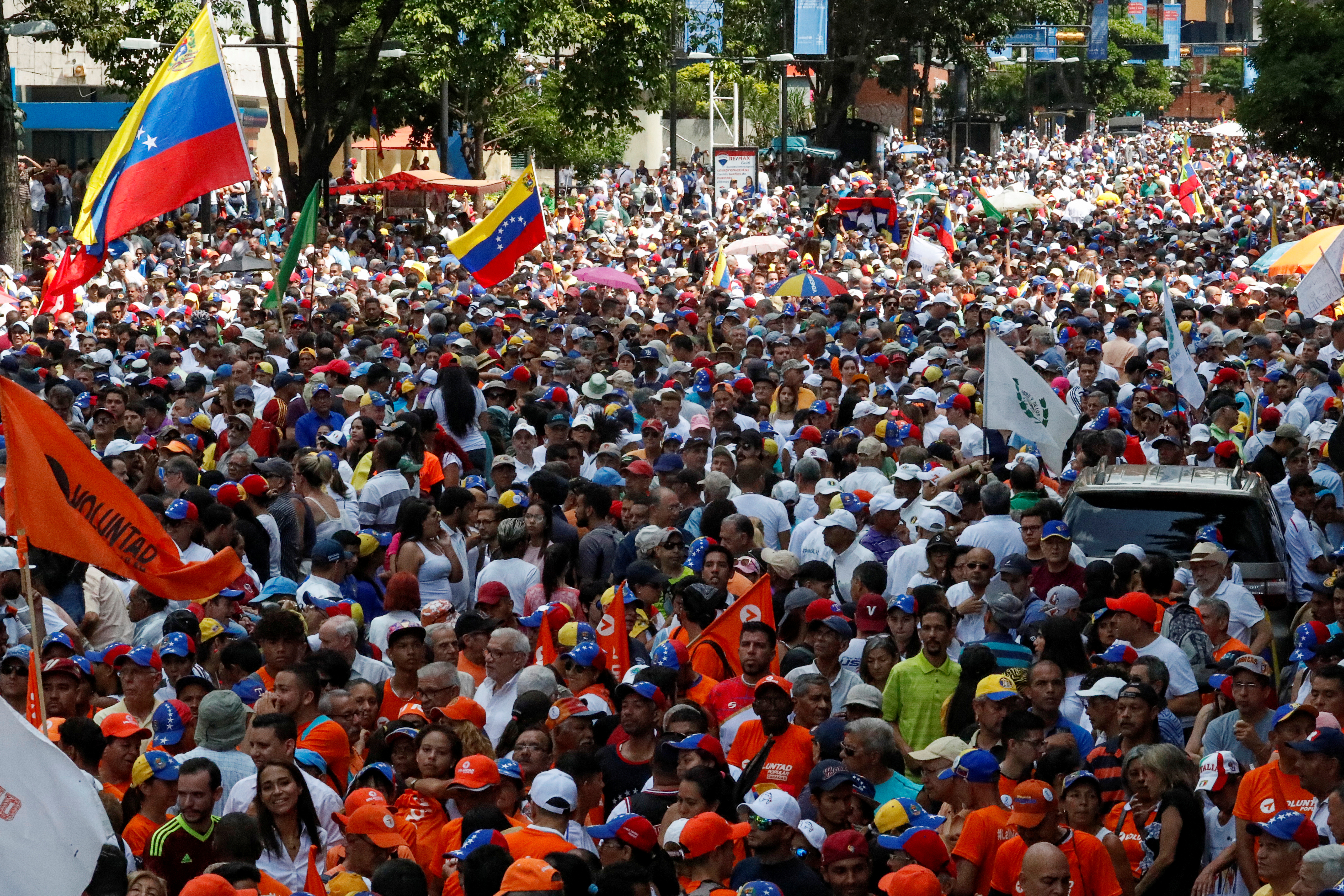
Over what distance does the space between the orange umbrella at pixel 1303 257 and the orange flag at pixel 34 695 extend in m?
18.5

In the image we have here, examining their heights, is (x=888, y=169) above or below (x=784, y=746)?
below

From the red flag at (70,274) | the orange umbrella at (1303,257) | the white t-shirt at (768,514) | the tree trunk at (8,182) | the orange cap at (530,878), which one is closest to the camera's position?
the orange cap at (530,878)

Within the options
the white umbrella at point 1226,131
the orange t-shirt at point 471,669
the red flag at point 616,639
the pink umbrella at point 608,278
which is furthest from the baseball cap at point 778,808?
the white umbrella at point 1226,131

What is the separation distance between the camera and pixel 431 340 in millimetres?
16656

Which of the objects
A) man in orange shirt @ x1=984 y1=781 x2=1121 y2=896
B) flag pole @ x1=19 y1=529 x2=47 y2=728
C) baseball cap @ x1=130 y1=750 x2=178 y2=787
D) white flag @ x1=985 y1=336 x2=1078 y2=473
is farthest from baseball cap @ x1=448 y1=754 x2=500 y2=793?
white flag @ x1=985 y1=336 x2=1078 y2=473

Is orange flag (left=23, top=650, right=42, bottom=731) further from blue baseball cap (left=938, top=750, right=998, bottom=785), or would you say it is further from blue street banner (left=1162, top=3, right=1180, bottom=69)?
blue street banner (left=1162, top=3, right=1180, bottom=69)

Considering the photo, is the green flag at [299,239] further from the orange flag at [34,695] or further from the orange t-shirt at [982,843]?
the orange t-shirt at [982,843]

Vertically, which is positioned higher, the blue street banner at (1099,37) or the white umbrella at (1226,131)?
the blue street banner at (1099,37)

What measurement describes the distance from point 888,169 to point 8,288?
1384 inches

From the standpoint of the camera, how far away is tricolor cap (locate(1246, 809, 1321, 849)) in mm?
5914

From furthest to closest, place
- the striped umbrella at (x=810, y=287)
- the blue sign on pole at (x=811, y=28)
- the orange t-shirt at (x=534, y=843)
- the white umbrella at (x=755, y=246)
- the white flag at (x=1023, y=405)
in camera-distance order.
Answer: the blue sign on pole at (x=811, y=28) < the white umbrella at (x=755, y=246) < the striped umbrella at (x=810, y=287) < the white flag at (x=1023, y=405) < the orange t-shirt at (x=534, y=843)

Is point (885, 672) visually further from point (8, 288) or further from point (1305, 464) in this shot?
point (8, 288)

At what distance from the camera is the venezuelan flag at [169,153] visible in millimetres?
14609

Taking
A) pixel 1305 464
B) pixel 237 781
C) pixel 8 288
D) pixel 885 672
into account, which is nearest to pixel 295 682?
pixel 237 781
